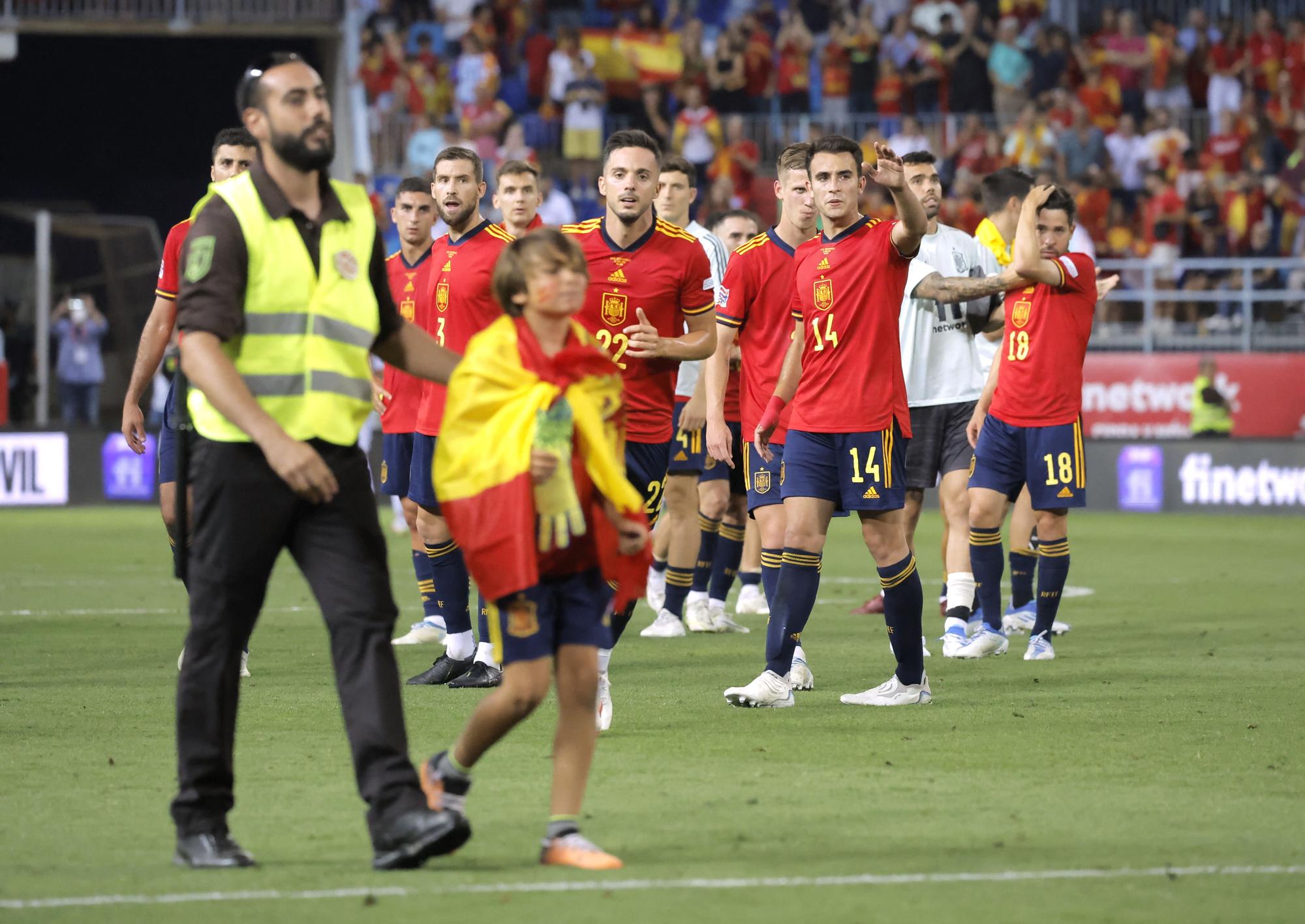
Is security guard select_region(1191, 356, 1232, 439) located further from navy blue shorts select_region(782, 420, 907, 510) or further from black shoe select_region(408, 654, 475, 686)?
navy blue shorts select_region(782, 420, 907, 510)

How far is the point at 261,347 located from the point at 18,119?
2934cm

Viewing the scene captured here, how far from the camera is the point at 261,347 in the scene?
17.4 feet

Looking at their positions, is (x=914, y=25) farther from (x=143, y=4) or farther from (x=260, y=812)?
(x=260, y=812)

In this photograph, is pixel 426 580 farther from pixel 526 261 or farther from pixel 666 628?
pixel 526 261

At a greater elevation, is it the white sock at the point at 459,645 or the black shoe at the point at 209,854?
the black shoe at the point at 209,854

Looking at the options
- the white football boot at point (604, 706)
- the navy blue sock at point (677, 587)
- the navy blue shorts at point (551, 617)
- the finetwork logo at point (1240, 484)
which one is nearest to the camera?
the navy blue shorts at point (551, 617)

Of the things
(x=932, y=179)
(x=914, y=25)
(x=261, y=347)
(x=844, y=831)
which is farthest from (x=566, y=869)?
(x=914, y=25)

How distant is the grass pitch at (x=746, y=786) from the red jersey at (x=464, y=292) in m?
1.43

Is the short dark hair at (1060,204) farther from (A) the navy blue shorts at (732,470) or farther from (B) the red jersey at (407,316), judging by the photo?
(B) the red jersey at (407,316)

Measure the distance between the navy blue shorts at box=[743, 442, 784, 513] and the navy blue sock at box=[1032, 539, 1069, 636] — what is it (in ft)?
5.01

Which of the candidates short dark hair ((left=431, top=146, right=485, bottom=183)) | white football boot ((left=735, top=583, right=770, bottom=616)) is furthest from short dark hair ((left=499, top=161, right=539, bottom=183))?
white football boot ((left=735, top=583, right=770, bottom=616))

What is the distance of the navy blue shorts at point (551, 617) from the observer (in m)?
5.40

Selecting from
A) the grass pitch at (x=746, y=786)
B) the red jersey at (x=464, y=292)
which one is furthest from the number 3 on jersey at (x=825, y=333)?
the red jersey at (x=464, y=292)

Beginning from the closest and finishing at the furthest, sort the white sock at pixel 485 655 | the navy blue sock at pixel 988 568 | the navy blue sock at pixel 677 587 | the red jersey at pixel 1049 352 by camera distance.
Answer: the white sock at pixel 485 655 < the red jersey at pixel 1049 352 < the navy blue sock at pixel 988 568 < the navy blue sock at pixel 677 587
